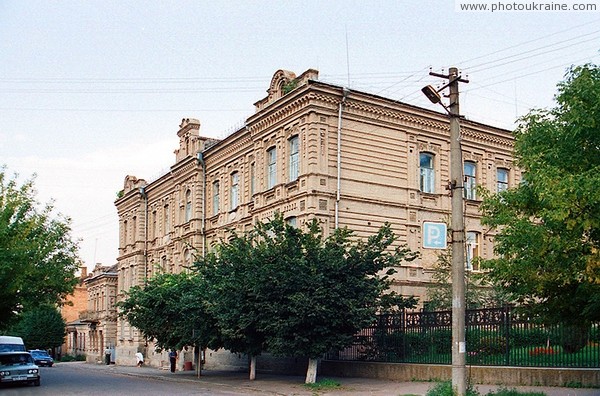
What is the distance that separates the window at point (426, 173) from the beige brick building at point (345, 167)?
0.16 feet

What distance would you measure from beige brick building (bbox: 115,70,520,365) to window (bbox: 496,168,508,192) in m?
0.05

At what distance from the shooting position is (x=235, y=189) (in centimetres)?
3988

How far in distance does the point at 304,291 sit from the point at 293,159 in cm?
1016

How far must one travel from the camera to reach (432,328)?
2458 cm

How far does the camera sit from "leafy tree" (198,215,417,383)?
79.6ft

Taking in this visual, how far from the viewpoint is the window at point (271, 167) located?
3500 centimetres

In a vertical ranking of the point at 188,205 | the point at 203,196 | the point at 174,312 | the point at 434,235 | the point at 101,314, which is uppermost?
the point at 203,196

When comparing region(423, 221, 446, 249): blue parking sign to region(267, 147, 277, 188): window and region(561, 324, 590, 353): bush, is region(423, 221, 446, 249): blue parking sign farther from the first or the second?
region(267, 147, 277, 188): window

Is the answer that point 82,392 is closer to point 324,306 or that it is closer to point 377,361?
point 324,306

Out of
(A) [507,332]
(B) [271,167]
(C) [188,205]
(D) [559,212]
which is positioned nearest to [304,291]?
(A) [507,332]

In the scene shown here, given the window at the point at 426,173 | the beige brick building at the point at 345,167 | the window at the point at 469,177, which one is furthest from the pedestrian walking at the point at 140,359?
the window at the point at 469,177

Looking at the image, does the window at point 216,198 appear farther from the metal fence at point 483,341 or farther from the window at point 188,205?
the metal fence at point 483,341

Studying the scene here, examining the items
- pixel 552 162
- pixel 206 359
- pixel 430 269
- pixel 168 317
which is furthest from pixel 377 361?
pixel 206 359

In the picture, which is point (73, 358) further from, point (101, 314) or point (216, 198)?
point (216, 198)
